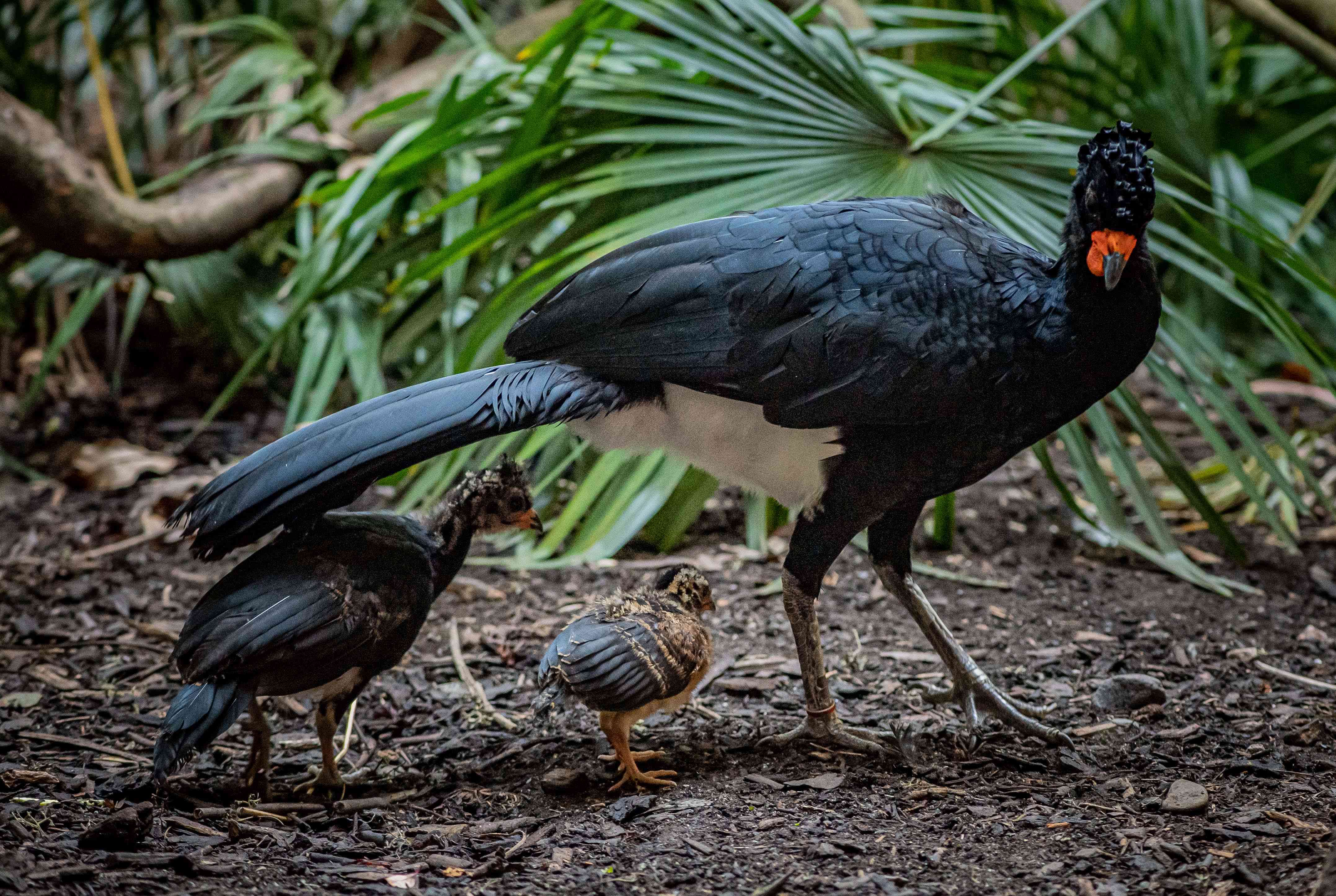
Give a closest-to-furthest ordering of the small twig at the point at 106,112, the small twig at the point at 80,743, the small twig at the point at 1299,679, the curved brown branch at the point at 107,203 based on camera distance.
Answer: the small twig at the point at 80,743 → the small twig at the point at 1299,679 → the curved brown branch at the point at 107,203 → the small twig at the point at 106,112

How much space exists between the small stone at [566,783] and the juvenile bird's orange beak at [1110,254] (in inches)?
65.3

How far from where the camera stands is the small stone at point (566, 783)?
2.84 metres

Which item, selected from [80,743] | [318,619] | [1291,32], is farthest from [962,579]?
[80,743]

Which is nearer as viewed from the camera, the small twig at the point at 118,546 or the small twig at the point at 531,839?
the small twig at the point at 531,839

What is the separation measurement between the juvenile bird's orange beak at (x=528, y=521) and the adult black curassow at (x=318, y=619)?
0.07 meters

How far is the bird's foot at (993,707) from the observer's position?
119 inches

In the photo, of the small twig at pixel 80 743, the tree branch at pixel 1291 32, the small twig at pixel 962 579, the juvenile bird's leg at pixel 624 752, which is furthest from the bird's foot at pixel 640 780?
the tree branch at pixel 1291 32

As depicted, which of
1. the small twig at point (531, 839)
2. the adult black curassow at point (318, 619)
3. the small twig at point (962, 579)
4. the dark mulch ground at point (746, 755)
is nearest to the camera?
the dark mulch ground at point (746, 755)

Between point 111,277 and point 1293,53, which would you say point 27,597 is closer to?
point 111,277

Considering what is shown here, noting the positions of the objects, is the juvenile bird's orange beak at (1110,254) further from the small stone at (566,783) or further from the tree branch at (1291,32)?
the tree branch at (1291,32)

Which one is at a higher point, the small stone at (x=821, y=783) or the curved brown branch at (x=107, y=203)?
the curved brown branch at (x=107, y=203)

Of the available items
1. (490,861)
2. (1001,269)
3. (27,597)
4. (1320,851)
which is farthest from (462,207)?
(1320,851)

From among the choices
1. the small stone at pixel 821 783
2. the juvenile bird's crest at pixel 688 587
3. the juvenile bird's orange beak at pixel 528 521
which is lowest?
the small stone at pixel 821 783

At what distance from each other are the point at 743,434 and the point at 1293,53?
18.5 feet
